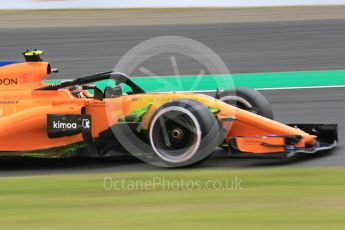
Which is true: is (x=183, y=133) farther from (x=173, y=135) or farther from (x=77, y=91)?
(x=77, y=91)

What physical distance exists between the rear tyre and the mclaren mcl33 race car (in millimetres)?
197

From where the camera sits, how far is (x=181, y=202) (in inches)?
221

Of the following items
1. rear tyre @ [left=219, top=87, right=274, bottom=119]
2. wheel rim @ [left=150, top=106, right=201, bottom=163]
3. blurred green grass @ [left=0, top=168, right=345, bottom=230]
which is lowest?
blurred green grass @ [left=0, top=168, right=345, bottom=230]

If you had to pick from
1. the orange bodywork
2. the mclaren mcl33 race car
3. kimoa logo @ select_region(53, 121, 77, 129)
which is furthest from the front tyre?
kimoa logo @ select_region(53, 121, 77, 129)

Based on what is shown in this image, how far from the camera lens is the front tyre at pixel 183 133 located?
6.93 metres

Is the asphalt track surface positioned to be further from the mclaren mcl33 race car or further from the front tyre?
the front tyre

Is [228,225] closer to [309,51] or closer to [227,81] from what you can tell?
[227,81]

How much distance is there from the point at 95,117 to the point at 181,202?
2.00 m

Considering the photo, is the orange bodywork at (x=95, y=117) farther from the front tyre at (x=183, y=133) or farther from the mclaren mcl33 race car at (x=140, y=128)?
the front tyre at (x=183, y=133)

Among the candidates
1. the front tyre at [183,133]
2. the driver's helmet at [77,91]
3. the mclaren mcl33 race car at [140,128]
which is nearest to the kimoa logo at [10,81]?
the mclaren mcl33 race car at [140,128]

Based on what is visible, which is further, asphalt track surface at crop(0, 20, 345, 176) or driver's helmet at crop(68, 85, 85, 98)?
asphalt track surface at crop(0, 20, 345, 176)

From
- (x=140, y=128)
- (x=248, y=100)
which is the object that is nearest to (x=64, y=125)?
(x=140, y=128)

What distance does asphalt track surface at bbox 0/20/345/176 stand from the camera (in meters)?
10.7
